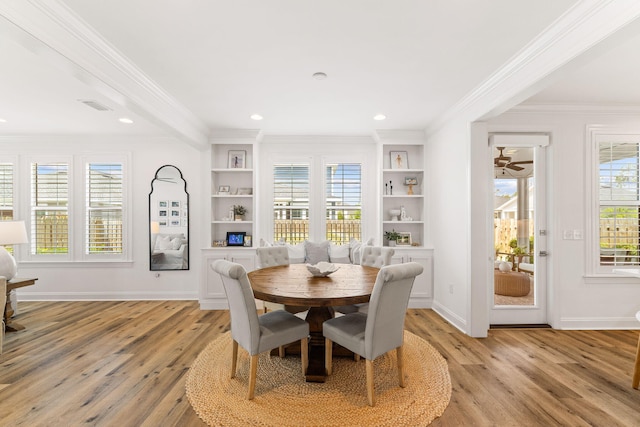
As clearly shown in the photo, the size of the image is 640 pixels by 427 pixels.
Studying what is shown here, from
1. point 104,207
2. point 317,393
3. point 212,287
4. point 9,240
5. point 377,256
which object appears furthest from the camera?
point 104,207

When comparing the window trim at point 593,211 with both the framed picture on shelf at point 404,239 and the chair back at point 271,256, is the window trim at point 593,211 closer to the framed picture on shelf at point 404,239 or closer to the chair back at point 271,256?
the framed picture on shelf at point 404,239

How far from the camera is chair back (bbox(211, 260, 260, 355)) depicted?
7.04 ft

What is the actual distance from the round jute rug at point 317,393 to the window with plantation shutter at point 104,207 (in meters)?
3.19

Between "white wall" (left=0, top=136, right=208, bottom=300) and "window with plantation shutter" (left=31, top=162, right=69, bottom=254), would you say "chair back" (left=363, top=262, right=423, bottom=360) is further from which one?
"window with plantation shutter" (left=31, top=162, right=69, bottom=254)

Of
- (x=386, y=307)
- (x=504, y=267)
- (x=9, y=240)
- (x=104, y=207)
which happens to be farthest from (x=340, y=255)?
(x=9, y=240)

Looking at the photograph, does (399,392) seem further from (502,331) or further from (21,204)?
(21,204)

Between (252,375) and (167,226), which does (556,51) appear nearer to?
(252,375)

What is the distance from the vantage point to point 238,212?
4.75 m

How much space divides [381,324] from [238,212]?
3.21 metres

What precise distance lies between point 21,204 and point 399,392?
611cm

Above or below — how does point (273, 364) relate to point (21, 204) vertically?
below

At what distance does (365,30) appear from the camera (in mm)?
2145

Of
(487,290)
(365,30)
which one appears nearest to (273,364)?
(487,290)

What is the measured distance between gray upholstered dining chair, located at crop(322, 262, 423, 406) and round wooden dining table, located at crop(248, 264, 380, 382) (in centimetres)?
18
